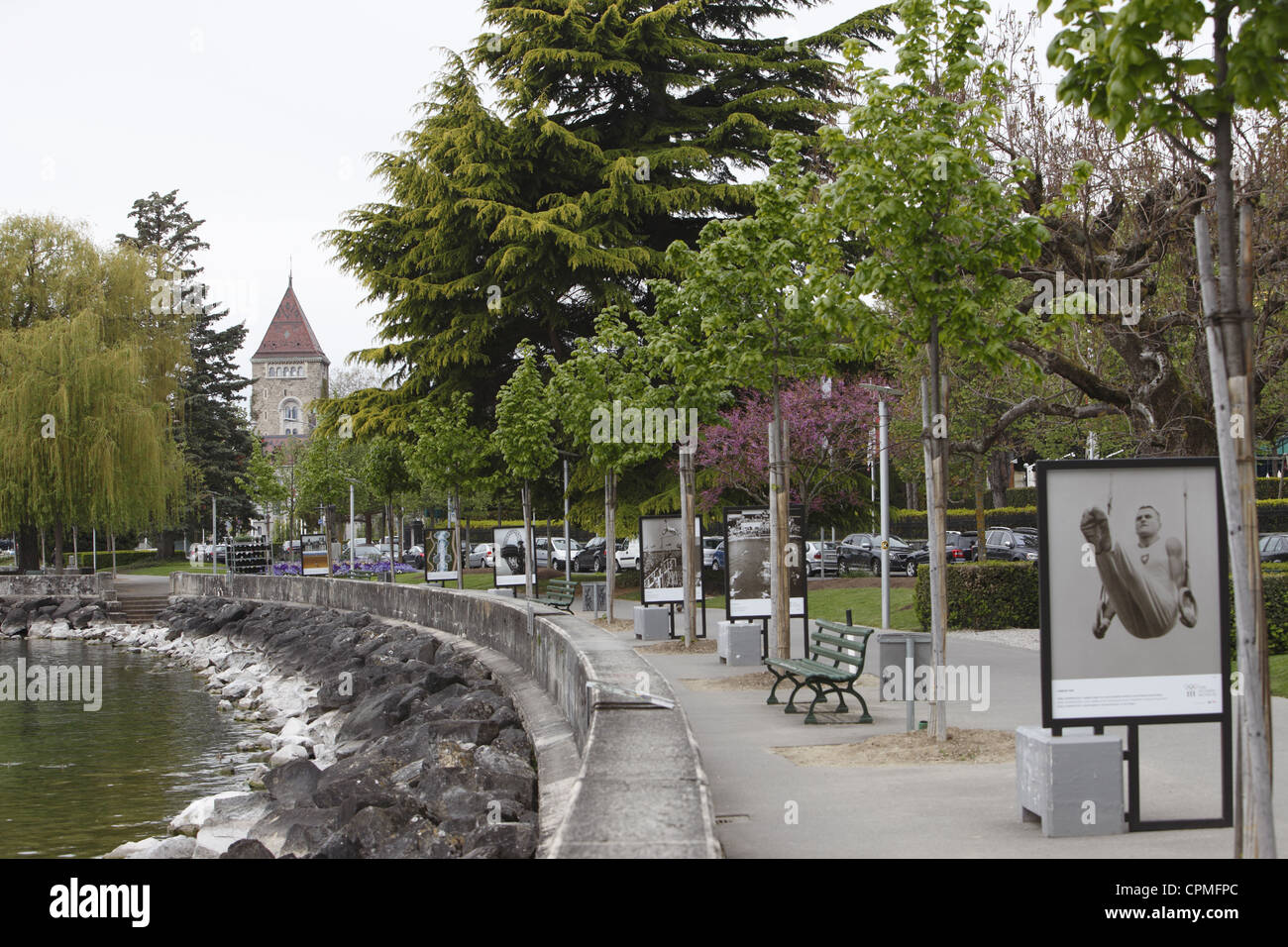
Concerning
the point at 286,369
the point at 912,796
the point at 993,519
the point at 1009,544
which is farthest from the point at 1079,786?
the point at 286,369

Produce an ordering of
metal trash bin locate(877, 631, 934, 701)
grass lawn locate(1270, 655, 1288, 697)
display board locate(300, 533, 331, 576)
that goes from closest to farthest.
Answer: metal trash bin locate(877, 631, 934, 701), grass lawn locate(1270, 655, 1288, 697), display board locate(300, 533, 331, 576)

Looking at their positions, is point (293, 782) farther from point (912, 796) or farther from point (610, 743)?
point (912, 796)

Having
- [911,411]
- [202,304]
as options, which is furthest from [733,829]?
[202,304]

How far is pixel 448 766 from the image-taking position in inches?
465

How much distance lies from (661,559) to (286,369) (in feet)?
466

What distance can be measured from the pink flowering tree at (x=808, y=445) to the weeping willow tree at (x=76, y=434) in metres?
22.4

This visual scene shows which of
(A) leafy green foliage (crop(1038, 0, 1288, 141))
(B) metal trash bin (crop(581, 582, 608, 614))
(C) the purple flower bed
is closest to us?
(A) leafy green foliage (crop(1038, 0, 1288, 141))

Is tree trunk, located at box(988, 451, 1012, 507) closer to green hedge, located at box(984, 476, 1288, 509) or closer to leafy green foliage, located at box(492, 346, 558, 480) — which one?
green hedge, located at box(984, 476, 1288, 509)

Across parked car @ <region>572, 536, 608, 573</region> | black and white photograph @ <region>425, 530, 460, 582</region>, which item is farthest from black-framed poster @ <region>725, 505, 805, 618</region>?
parked car @ <region>572, 536, 608, 573</region>

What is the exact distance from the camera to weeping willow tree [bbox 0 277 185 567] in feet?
147

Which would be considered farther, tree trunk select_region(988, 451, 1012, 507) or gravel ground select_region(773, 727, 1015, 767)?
tree trunk select_region(988, 451, 1012, 507)

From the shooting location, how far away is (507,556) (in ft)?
107

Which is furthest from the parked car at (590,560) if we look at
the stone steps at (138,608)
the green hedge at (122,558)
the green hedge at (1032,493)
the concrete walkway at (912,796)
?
the concrete walkway at (912,796)

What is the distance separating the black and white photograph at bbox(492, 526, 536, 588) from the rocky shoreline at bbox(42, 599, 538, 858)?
11.0 feet
